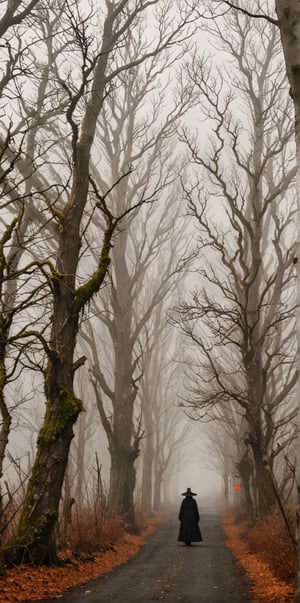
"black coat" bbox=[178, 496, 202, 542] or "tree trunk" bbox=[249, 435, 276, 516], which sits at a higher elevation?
"tree trunk" bbox=[249, 435, 276, 516]

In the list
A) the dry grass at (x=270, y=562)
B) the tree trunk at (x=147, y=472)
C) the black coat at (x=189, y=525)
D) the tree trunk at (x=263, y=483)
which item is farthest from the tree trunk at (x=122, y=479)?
the tree trunk at (x=147, y=472)

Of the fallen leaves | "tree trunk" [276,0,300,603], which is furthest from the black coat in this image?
"tree trunk" [276,0,300,603]

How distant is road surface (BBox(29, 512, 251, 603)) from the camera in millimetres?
6965

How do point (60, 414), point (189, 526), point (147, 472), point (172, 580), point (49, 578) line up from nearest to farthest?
1. point (49, 578)
2. point (60, 414)
3. point (172, 580)
4. point (189, 526)
5. point (147, 472)

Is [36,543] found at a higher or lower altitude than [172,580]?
higher

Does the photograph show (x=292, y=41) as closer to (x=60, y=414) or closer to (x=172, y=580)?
(x=60, y=414)

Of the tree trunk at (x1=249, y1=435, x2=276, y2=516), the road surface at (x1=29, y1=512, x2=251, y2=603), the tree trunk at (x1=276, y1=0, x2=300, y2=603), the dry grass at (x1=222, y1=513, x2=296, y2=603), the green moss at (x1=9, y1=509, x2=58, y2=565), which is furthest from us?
the tree trunk at (x1=249, y1=435, x2=276, y2=516)

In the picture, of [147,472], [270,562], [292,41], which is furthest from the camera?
[147,472]

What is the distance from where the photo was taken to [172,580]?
873 centimetres

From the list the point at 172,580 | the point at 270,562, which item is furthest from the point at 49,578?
the point at 270,562

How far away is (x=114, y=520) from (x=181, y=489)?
99.6 m

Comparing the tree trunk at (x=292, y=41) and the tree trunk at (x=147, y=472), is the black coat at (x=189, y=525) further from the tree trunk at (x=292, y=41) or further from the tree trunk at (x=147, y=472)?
the tree trunk at (x=292, y=41)

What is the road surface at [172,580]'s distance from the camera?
6.96 m

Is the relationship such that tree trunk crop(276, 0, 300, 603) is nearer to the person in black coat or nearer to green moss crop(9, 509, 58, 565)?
green moss crop(9, 509, 58, 565)
